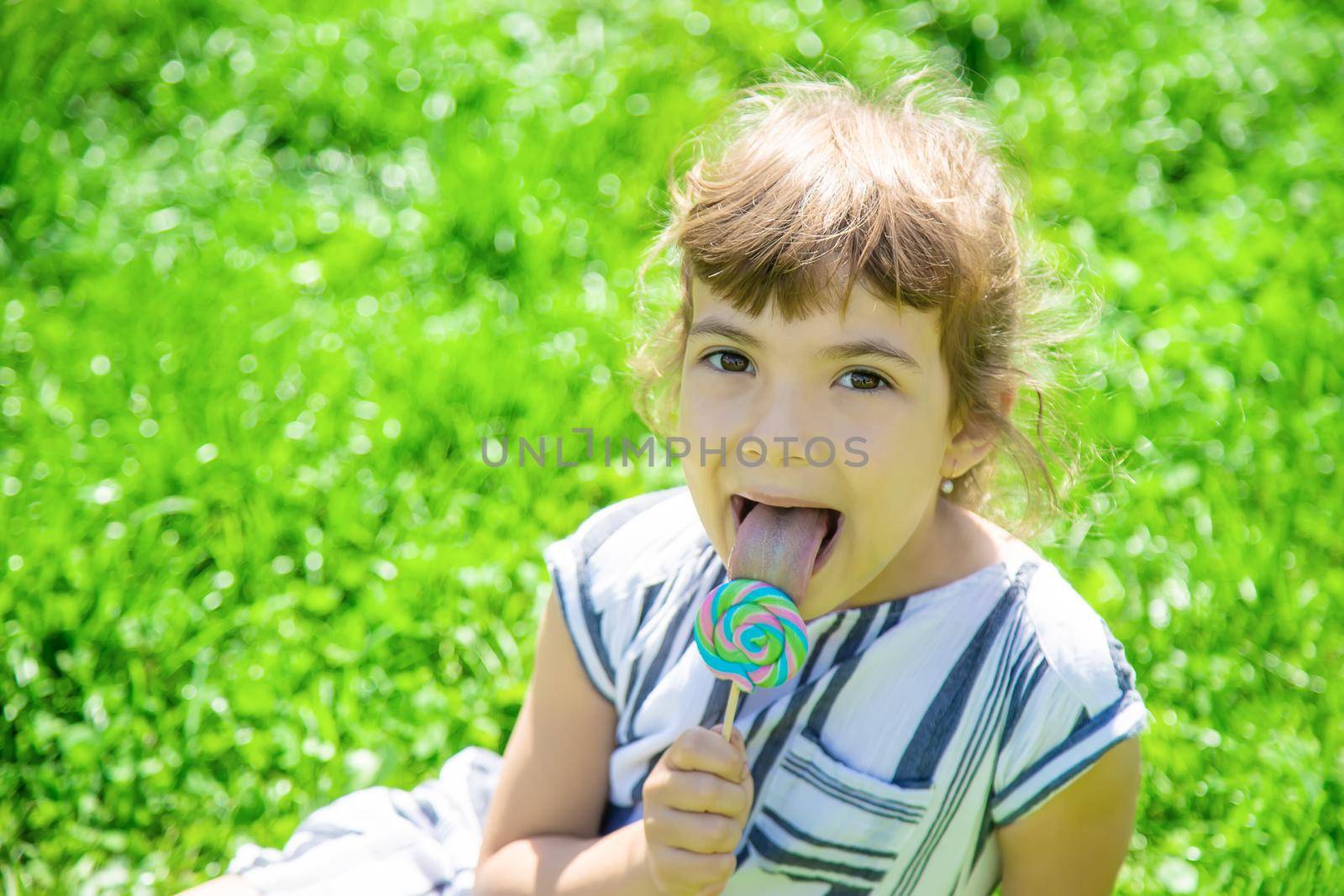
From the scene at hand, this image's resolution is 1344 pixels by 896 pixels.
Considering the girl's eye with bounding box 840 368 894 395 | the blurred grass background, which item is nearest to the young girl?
the girl's eye with bounding box 840 368 894 395

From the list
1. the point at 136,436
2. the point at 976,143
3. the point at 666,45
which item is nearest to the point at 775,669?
the point at 976,143

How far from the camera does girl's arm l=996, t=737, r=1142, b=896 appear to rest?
1769 mm

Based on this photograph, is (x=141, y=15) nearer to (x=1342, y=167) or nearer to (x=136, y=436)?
(x=136, y=436)

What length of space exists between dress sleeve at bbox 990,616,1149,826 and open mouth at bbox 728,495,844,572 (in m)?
0.37

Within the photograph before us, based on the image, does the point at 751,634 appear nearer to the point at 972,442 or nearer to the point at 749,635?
the point at 749,635

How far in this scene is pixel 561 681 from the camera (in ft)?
6.47

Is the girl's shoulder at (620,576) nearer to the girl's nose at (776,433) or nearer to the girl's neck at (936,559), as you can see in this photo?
the girl's neck at (936,559)

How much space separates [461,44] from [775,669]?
3.29 metres

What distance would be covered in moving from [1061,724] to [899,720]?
215mm

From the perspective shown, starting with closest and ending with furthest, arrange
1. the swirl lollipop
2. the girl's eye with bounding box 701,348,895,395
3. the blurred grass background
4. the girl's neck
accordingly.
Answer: the swirl lollipop, the girl's eye with bounding box 701,348,895,395, the girl's neck, the blurred grass background

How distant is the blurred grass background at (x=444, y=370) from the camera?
249cm

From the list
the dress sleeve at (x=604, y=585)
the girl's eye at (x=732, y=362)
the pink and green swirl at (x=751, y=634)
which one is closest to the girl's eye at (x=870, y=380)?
the girl's eye at (x=732, y=362)

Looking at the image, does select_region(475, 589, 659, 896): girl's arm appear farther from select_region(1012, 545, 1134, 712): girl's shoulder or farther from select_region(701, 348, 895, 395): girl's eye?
select_region(1012, 545, 1134, 712): girl's shoulder

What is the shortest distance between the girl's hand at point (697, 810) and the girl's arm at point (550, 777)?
30cm
